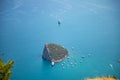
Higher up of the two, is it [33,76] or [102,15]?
[102,15]

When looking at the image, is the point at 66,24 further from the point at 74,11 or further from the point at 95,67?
the point at 95,67

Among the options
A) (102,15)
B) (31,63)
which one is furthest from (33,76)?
(102,15)

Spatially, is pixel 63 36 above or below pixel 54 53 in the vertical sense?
above
